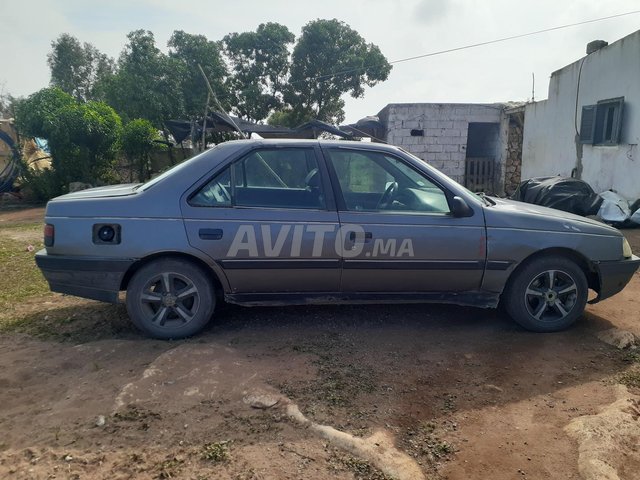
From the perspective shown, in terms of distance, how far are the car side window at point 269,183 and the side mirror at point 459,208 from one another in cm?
101

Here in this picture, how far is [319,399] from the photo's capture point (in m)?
2.97

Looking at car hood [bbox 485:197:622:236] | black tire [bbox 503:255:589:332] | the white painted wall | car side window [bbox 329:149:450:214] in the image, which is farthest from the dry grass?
the white painted wall

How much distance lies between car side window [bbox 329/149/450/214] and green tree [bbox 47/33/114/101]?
3302cm

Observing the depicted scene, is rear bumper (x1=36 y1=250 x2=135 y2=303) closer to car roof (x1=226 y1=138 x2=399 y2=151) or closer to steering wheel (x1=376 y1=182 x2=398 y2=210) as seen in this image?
car roof (x1=226 y1=138 x2=399 y2=151)

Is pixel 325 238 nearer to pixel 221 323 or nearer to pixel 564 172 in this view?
pixel 221 323

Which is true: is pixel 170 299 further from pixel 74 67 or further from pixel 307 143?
pixel 74 67

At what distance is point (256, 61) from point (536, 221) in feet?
65.8

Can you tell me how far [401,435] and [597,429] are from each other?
1082mm

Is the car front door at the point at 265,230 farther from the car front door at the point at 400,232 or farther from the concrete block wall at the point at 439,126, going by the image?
the concrete block wall at the point at 439,126

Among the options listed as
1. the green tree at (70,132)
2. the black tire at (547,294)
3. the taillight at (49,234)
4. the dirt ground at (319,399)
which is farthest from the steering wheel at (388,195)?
the green tree at (70,132)

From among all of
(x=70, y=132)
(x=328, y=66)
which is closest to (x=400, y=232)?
(x=70, y=132)

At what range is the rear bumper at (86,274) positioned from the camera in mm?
3652

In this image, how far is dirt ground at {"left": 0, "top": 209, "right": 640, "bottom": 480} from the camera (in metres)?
2.41

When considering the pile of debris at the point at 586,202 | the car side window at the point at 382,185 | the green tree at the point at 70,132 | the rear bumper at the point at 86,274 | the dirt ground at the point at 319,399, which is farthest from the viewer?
the green tree at the point at 70,132
